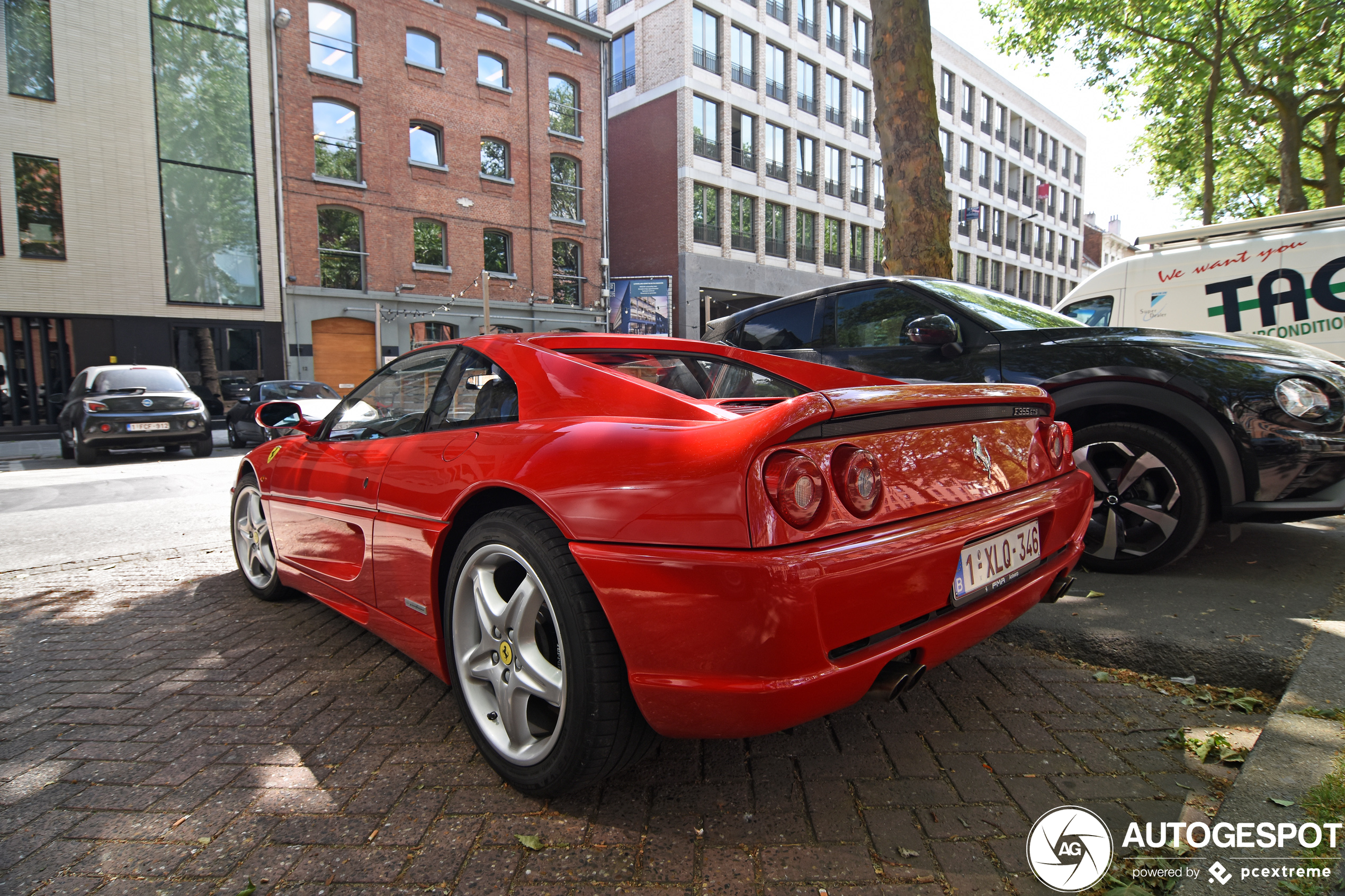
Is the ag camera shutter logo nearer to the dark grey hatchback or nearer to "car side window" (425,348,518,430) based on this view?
"car side window" (425,348,518,430)

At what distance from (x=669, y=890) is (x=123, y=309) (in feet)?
72.4

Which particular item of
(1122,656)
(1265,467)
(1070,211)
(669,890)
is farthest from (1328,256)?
(1070,211)

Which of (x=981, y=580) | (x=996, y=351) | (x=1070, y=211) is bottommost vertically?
(x=981, y=580)

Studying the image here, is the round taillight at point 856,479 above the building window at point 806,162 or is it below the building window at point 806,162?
below

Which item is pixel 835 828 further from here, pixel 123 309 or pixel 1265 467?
pixel 123 309

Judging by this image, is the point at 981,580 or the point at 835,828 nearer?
the point at 835,828

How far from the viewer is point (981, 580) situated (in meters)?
2.04

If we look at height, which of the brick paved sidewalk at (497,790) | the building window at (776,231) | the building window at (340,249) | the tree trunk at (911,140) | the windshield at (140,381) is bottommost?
the brick paved sidewalk at (497,790)

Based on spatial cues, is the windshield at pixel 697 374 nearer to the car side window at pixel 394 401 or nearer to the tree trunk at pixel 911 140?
the car side window at pixel 394 401

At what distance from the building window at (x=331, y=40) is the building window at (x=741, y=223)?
540 inches

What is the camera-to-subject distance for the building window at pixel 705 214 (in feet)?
89.1

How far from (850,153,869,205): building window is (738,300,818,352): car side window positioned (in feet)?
100

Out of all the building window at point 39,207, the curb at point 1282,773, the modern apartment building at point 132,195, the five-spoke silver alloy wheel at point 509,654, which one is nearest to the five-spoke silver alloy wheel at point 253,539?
the five-spoke silver alloy wheel at point 509,654

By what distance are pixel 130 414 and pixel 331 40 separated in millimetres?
13908
